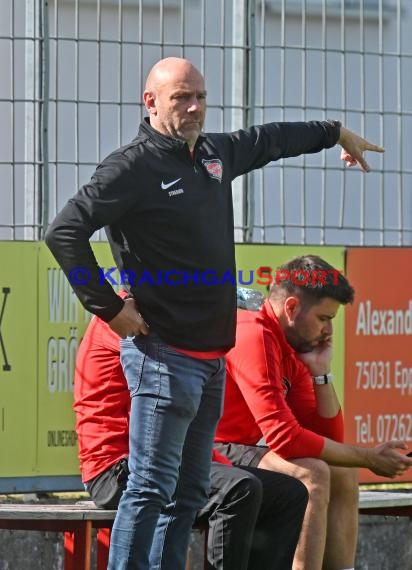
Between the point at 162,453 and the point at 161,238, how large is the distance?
68 centimetres

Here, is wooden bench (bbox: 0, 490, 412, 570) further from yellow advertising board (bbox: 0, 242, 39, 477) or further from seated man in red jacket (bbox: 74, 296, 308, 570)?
yellow advertising board (bbox: 0, 242, 39, 477)

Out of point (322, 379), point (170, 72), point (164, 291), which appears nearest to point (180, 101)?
point (170, 72)

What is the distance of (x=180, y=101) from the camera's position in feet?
14.6

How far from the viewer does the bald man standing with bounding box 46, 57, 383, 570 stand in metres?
4.24

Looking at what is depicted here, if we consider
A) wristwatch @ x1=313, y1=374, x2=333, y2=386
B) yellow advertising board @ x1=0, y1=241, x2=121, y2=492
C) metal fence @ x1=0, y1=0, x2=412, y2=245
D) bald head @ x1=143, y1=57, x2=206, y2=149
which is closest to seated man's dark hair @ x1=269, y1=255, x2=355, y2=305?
wristwatch @ x1=313, y1=374, x2=333, y2=386

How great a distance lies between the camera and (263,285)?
20.3 ft

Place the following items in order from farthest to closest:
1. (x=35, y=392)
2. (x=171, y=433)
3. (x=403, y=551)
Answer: (x=403, y=551), (x=35, y=392), (x=171, y=433)

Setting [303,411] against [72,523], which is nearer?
[72,523]

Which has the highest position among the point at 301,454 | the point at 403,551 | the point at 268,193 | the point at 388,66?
the point at 388,66

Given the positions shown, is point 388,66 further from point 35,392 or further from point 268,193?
point 35,392

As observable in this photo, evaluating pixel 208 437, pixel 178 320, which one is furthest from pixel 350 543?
pixel 178 320

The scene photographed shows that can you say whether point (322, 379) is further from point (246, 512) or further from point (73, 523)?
point (73, 523)

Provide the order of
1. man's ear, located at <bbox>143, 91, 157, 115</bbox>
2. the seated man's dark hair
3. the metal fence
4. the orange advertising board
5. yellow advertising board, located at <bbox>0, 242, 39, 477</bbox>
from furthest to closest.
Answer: the orange advertising board, the metal fence, yellow advertising board, located at <bbox>0, 242, 39, 477</bbox>, the seated man's dark hair, man's ear, located at <bbox>143, 91, 157, 115</bbox>

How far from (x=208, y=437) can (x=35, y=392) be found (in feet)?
5.04
